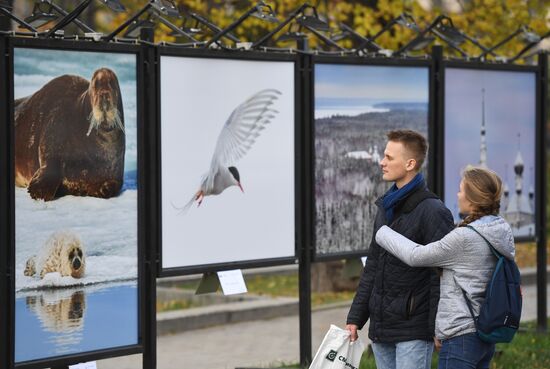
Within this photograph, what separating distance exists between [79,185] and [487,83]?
175 inches

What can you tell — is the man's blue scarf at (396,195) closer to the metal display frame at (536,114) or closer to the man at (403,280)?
the man at (403,280)

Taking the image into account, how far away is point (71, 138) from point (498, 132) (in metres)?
4.62

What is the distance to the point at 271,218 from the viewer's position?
25.9 feet

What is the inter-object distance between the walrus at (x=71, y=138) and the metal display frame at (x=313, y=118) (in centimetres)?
179

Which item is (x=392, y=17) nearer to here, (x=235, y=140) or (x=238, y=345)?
(x=238, y=345)

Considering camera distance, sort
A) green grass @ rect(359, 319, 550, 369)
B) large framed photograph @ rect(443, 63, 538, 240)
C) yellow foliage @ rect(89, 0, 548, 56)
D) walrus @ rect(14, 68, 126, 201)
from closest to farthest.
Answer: walrus @ rect(14, 68, 126, 201), green grass @ rect(359, 319, 550, 369), large framed photograph @ rect(443, 63, 538, 240), yellow foliage @ rect(89, 0, 548, 56)

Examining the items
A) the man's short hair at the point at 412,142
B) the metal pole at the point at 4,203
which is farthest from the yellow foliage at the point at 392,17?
the man's short hair at the point at 412,142

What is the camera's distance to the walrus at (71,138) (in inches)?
250

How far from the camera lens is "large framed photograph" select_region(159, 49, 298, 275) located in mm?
7250

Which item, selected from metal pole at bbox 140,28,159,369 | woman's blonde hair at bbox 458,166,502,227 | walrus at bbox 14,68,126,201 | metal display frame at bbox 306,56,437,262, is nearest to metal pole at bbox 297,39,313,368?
metal display frame at bbox 306,56,437,262

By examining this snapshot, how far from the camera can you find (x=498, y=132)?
32.6 ft

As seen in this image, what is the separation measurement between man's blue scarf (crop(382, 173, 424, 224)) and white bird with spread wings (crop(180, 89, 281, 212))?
197 cm
